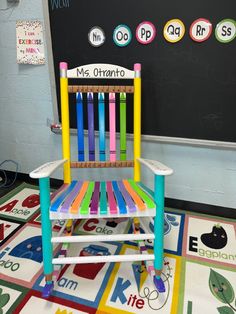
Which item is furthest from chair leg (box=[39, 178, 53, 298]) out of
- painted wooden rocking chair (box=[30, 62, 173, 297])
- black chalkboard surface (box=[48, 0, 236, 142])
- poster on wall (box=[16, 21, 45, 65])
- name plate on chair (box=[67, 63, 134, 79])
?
poster on wall (box=[16, 21, 45, 65])

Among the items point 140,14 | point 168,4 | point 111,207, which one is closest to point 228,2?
point 168,4

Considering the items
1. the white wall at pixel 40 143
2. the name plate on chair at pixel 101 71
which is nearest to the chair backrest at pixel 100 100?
the name plate on chair at pixel 101 71

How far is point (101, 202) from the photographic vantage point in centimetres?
95


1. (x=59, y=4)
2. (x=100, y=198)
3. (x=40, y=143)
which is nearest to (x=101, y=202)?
(x=100, y=198)

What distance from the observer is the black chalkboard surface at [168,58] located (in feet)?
3.92

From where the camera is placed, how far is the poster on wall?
4.86ft

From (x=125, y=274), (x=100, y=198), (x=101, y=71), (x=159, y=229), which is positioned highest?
(x=101, y=71)

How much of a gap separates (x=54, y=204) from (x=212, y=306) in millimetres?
711

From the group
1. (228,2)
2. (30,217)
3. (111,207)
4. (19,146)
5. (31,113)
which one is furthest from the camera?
(19,146)

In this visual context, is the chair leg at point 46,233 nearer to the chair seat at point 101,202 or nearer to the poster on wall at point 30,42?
the chair seat at point 101,202

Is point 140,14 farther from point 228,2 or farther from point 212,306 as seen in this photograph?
point 212,306

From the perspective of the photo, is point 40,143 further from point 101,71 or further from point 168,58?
point 168,58

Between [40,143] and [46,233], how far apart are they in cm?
94

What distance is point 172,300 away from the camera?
3.21 ft
